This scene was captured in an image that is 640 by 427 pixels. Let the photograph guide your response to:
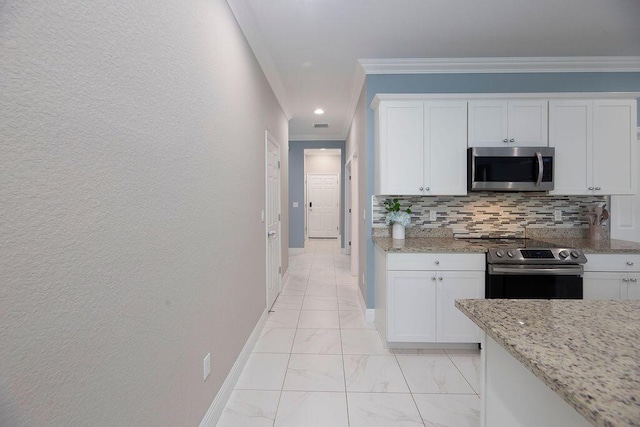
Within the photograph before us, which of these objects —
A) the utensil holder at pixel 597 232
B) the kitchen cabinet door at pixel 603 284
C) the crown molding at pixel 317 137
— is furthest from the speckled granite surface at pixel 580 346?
the crown molding at pixel 317 137

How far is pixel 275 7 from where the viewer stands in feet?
7.27

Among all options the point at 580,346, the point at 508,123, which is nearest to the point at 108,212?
the point at 580,346

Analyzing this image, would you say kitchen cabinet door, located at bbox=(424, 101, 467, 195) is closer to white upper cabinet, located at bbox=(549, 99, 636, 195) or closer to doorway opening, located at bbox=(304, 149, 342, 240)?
white upper cabinet, located at bbox=(549, 99, 636, 195)

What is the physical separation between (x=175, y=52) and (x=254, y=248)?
5.76ft

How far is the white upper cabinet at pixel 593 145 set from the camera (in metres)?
2.69

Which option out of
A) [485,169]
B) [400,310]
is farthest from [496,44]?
[400,310]

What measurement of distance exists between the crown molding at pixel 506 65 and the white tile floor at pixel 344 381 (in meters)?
2.73

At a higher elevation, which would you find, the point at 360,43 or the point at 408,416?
the point at 360,43

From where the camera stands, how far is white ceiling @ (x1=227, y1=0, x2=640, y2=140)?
221cm

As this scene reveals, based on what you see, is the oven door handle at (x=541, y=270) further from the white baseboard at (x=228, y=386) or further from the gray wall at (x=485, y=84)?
the white baseboard at (x=228, y=386)

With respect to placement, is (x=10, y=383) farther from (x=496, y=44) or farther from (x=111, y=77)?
(x=496, y=44)

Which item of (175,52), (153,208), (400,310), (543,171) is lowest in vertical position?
(400,310)

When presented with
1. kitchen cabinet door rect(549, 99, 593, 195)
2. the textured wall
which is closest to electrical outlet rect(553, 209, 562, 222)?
kitchen cabinet door rect(549, 99, 593, 195)

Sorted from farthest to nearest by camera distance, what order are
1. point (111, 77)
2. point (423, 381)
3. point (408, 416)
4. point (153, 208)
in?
point (423, 381) → point (408, 416) → point (153, 208) → point (111, 77)
